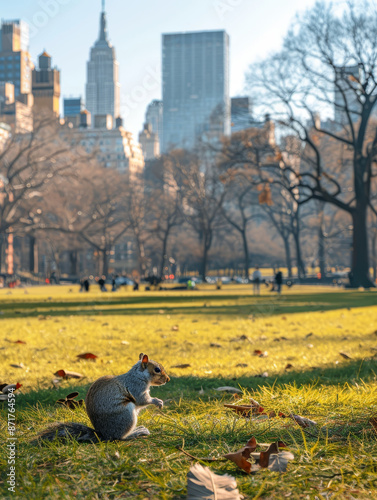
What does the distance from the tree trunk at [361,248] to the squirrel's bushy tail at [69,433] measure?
32.8 meters

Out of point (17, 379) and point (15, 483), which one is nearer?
point (15, 483)

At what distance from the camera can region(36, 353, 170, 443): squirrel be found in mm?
3047

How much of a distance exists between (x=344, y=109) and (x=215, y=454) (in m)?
32.6

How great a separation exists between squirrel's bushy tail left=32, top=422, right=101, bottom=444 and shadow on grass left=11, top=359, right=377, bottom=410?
4.58 feet

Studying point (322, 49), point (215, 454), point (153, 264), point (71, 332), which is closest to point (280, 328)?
point (71, 332)

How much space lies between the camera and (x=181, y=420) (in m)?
3.45

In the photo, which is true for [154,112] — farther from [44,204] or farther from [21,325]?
[21,325]

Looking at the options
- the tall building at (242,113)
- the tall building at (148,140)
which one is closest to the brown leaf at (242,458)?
the tall building at (242,113)

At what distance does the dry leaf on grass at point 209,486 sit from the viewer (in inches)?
89.4

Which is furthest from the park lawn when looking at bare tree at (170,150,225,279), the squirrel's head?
bare tree at (170,150,225,279)

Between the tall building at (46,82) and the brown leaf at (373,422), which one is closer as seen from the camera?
the brown leaf at (373,422)

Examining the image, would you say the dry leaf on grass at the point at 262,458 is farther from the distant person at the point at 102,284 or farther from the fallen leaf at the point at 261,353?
the distant person at the point at 102,284

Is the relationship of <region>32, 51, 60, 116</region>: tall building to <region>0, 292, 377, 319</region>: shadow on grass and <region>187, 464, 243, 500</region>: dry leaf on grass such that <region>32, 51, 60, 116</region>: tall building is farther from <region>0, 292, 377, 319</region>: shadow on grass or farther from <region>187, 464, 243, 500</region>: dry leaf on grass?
<region>187, 464, 243, 500</region>: dry leaf on grass

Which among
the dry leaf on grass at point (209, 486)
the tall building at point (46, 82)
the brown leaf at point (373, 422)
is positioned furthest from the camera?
the tall building at point (46, 82)
